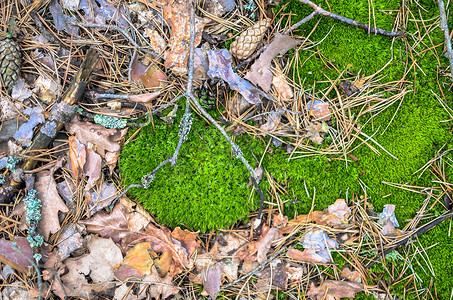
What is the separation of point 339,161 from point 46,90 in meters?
2.91

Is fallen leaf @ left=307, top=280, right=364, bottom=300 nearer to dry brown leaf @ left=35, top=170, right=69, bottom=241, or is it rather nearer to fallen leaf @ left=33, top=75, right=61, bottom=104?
dry brown leaf @ left=35, top=170, right=69, bottom=241

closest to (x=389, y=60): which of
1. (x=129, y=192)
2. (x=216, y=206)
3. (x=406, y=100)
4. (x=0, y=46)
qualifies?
(x=406, y=100)

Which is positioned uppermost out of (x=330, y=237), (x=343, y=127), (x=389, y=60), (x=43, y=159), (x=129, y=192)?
(x=389, y=60)

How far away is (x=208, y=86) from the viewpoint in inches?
98.0

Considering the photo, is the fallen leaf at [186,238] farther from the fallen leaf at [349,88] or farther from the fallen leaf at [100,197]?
the fallen leaf at [349,88]

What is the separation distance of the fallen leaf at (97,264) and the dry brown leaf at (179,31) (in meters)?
1.77

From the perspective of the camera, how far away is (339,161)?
2.53 m

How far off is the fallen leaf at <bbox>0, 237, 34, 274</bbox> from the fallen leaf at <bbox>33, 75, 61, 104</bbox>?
132 centimetres

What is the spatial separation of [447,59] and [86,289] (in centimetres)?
392

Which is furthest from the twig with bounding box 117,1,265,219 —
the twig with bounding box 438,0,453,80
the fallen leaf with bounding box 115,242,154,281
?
the twig with bounding box 438,0,453,80

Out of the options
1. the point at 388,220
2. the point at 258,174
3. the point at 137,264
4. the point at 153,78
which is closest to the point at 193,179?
the point at 258,174

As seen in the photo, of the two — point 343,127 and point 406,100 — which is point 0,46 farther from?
point 406,100

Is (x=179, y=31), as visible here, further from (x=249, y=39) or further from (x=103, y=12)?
(x=103, y=12)

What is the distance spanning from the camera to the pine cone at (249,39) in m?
2.49
